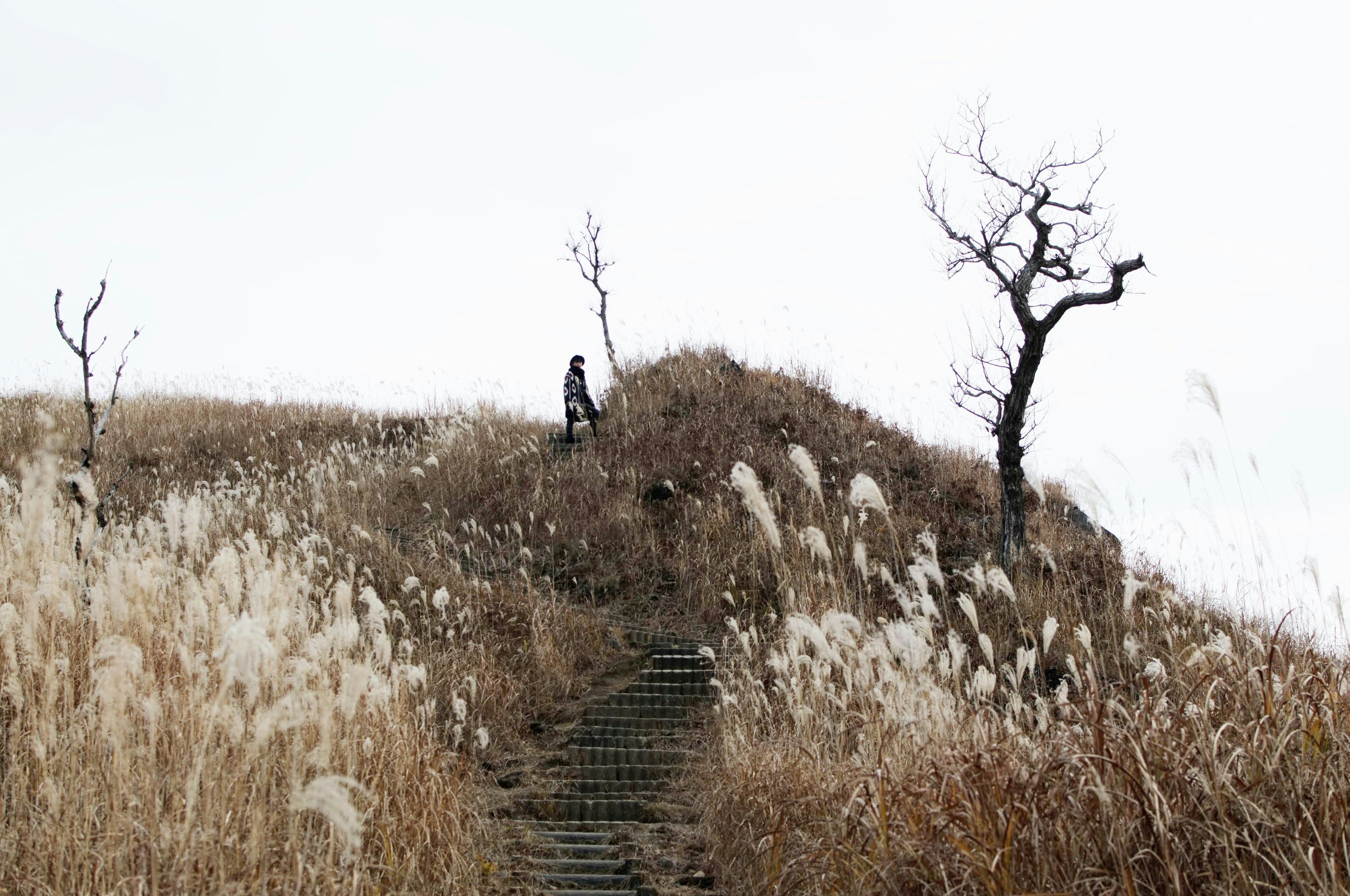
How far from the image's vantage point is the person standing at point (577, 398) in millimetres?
15312

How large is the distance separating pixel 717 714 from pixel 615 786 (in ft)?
3.01

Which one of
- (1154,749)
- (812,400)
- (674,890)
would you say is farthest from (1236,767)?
(812,400)

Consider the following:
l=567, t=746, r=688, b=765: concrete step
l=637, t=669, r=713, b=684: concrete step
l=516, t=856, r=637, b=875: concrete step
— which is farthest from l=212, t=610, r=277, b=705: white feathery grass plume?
l=637, t=669, r=713, b=684: concrete step

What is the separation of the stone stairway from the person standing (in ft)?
23.5

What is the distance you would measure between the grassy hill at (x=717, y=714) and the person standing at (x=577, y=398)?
439 cm

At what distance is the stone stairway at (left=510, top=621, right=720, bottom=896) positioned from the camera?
187 inches

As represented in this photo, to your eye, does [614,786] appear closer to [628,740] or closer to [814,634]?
[628,740]

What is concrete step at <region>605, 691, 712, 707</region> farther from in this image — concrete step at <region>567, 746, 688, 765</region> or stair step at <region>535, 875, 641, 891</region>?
stair step at <region>535, 875, 641, 891</region>

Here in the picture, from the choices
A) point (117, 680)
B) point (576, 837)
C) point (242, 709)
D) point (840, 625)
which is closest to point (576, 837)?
point (576, 837)

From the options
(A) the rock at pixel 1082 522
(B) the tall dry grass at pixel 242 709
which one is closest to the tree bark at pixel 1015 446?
→ (A) the rock at pixel 1082 522

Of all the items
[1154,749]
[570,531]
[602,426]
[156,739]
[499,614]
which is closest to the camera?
[1154,749]

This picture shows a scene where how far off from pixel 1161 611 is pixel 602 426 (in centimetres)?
928

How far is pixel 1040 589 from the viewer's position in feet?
30.9

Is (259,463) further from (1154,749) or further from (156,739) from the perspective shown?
(1154,749)
